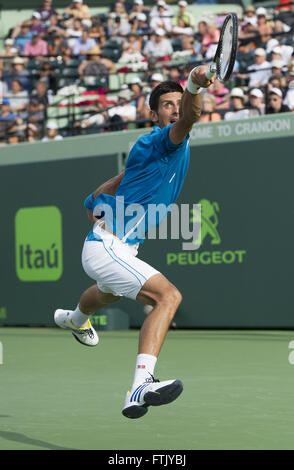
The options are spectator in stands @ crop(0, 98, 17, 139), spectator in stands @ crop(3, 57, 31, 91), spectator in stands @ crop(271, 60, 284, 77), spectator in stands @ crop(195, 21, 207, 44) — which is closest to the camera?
spectator in stands @ crop(271, 60, 284, 77)

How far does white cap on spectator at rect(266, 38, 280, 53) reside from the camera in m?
14.4

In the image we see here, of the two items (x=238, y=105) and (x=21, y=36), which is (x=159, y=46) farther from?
(x=21, y=36)

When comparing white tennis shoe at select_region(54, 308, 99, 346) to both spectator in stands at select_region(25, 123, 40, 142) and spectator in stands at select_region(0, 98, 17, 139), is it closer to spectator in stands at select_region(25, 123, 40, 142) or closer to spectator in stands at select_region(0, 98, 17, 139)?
spectator in stands at select_region(25, 123, 40, 142)

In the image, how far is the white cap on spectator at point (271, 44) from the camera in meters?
14.4

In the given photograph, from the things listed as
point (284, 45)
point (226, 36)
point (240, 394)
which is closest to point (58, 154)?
point (284, 45)

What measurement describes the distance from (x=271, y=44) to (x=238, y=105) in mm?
1782

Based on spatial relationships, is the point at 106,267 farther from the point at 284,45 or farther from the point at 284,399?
the point at 284,45

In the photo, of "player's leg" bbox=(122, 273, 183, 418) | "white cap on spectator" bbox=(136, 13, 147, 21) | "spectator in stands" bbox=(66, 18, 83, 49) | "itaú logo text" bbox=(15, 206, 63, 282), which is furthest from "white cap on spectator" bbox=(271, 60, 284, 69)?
"player's leg" bbox=(122, 273, 183, 418)

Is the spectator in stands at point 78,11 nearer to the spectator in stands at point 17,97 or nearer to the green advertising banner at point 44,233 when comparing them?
the spectator in stands at point 17,97

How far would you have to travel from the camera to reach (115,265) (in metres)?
5.38

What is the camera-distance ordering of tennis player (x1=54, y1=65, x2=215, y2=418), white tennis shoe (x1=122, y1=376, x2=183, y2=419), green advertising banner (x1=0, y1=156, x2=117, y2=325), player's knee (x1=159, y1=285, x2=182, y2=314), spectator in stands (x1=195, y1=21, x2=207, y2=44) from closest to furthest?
1. white tennis shoe (x1=122, y1=376, x2=183, y2=419)
2. tennis player (x1=54, y1=65, x2=215, y2=418)
3. player's knee (x1=159, y1=285, x2=182, y2=314)
4. green advertising banner (x1=0, y1=156, x2=117, y2=325)
5. spectator in stands (x1=195, y1=21, x2=207, y2=44)

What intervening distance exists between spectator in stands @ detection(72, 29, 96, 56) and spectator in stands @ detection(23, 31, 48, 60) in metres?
0.86

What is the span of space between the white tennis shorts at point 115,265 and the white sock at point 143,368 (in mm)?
476

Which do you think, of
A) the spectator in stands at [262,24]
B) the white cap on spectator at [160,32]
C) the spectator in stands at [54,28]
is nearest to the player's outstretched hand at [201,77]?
the spectator in stands at [262,24]
